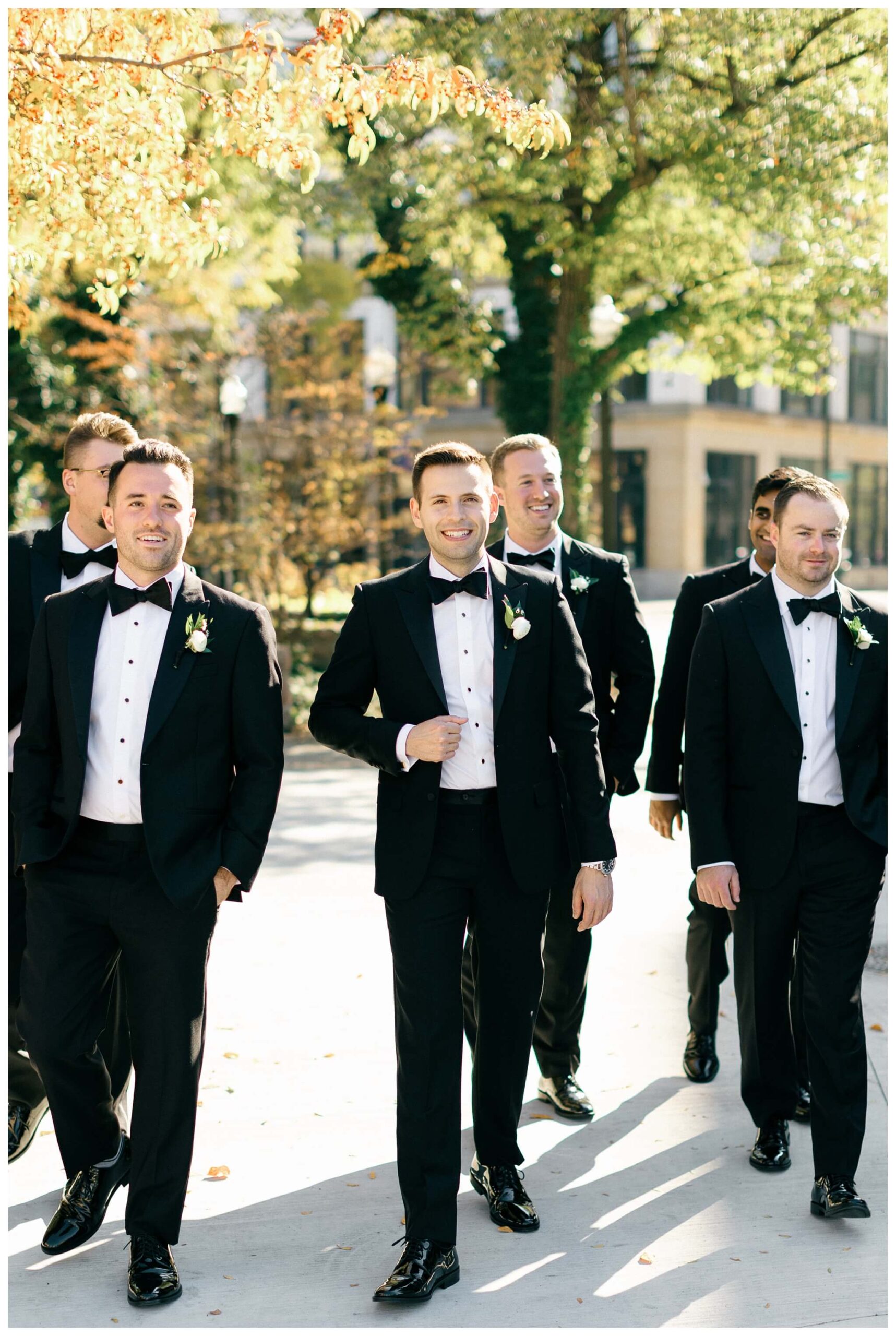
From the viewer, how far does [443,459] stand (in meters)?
4.13

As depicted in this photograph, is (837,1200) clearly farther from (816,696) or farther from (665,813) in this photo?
(665,813)

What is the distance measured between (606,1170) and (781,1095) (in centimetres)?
65

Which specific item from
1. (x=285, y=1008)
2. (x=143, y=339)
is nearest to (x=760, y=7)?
(x=143, y=339)

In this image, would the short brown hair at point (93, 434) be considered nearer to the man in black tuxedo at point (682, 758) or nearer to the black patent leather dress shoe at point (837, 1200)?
the man in black tuxedo at point (682, 758)

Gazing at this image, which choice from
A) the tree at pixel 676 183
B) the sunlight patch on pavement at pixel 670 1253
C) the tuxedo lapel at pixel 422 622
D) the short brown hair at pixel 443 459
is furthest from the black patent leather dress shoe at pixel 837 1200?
the tree at pixel 676 183

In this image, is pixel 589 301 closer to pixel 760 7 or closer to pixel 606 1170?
pixel 760 7

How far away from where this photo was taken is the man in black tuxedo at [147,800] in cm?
390

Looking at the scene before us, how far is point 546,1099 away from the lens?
17.5 ft

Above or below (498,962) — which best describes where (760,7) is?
above

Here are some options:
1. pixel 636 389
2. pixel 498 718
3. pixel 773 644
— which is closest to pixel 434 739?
pixel 498 718

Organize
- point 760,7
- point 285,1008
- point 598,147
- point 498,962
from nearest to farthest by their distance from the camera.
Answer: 1. point 498,962
2. point 285,1008
3. point 760,7
4. point 598,147

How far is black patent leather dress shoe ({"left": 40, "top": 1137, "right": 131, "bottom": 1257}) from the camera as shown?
4.12 meters

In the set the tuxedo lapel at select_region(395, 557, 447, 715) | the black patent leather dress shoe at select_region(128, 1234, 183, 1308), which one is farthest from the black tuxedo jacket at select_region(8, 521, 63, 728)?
the black patent leather dress shoe at select_region(128, 1234, 183, 1308)

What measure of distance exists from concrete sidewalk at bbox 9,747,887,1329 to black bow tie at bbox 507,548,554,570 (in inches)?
82.3
